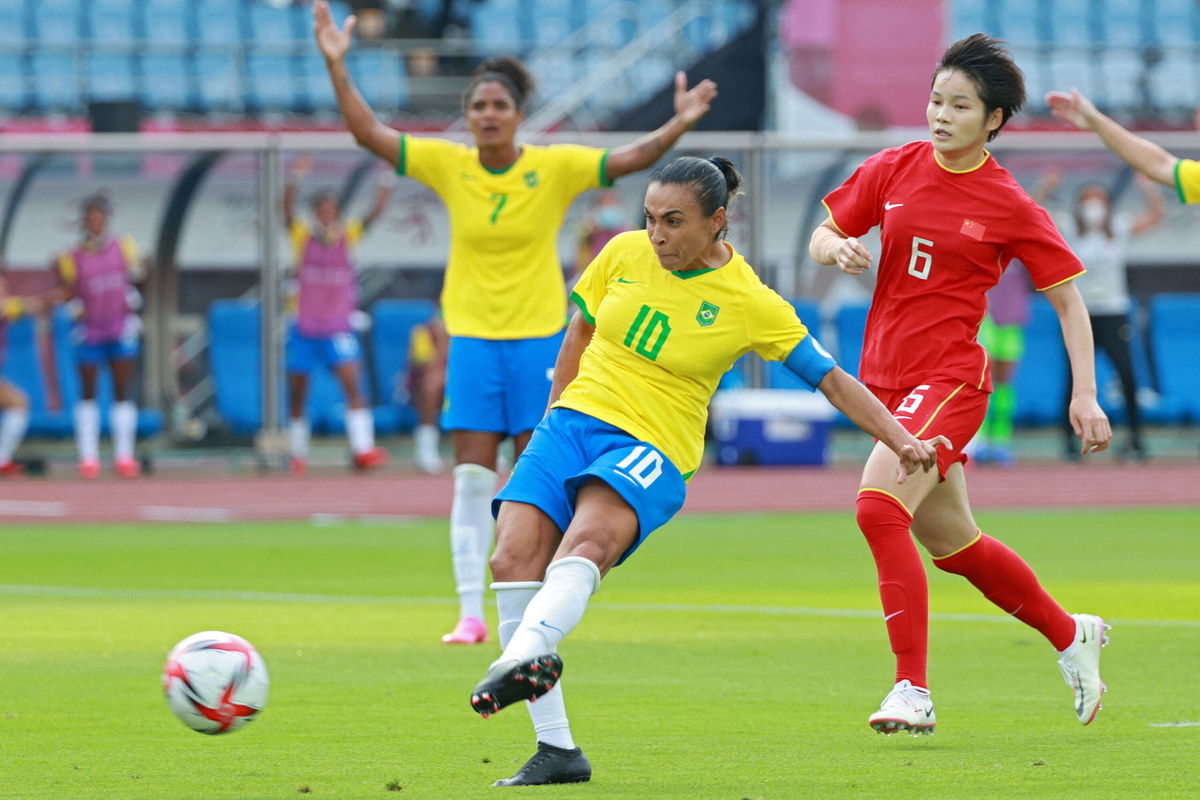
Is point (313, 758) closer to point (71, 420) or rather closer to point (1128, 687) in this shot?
point (1128, 687)

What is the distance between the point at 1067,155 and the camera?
2191 cm

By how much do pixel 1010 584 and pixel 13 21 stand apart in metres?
25.1

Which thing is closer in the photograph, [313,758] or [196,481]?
[313,758]

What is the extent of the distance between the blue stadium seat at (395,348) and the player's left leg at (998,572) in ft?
50.6

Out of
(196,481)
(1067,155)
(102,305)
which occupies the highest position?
(1067,155)

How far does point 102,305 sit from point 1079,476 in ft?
31.1

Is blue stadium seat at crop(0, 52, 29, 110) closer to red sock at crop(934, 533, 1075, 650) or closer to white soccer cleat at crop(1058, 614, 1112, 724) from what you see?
red sock at crop(934, 533, 1075, 650)

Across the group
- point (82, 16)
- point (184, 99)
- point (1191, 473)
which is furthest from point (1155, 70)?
point (82, 16)

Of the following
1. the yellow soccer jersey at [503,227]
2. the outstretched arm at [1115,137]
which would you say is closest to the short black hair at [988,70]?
the outstretched arm at [1115,137]

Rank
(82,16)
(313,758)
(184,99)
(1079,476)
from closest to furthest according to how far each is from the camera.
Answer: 1. (313,758)
2. (1079,476)
3. (184,99)
4. (82,16)

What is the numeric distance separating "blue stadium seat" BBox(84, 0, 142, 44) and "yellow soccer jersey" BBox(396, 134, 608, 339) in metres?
21.4

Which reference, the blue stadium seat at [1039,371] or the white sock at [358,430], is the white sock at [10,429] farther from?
the blue stadium seat at [1039,371]

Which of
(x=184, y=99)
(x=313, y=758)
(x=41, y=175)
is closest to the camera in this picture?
(x=313, y=758)

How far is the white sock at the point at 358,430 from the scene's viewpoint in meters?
19.8
